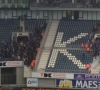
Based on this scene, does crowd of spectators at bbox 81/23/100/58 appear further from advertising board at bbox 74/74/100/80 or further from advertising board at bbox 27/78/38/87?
advertising board at bbox 27/78/38/87

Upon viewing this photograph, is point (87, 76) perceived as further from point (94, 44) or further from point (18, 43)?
point (18, 43)

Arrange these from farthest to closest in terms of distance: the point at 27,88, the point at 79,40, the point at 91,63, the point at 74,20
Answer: the point at 74,20, the point at 79,40, the point at 91,63, the point at 27,88

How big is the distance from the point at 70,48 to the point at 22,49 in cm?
471

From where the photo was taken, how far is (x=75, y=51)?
48.6 metres

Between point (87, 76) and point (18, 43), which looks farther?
point (18, 43)

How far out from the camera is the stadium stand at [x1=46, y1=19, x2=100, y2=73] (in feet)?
152

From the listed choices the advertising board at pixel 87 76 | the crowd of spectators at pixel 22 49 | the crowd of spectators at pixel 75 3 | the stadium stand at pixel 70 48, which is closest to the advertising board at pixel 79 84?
the advertising board at pixel 87 76

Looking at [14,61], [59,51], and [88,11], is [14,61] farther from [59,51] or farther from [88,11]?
[88,11]

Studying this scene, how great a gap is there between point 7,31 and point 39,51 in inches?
223

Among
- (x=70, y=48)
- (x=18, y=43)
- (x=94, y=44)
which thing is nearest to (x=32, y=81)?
(x=70, y=48)

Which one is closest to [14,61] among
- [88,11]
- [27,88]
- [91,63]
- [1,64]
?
[1,64]

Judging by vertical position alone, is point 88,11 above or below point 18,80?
above

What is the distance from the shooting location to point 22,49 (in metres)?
49.1

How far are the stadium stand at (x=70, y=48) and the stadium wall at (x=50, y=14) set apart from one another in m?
0.91
